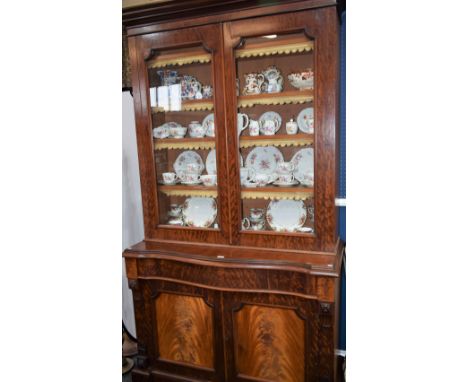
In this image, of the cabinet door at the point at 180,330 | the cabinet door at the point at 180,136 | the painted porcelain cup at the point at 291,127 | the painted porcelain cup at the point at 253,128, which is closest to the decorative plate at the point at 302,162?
the painted porcelain cup at the point at 291,127

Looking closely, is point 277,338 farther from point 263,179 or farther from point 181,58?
point 181,58

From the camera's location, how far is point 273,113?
1.60 meters

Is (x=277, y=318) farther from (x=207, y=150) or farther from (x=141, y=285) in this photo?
(x=207, y=150)

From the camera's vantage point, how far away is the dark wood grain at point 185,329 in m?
1.57

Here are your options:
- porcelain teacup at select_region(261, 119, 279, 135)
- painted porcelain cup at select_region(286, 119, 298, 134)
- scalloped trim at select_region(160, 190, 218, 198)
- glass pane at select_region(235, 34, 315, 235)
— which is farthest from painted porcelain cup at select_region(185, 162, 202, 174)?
painted porcelain cup at select_region(286, 119, 298, 134)

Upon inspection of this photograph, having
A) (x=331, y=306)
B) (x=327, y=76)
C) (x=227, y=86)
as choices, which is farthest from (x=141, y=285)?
(x=327, y=76)

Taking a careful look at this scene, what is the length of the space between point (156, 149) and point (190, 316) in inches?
33.7

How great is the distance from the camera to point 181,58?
5.33 feet

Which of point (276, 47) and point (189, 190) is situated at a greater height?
point (276, 47)

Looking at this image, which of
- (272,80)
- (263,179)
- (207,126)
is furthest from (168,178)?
(272,80)

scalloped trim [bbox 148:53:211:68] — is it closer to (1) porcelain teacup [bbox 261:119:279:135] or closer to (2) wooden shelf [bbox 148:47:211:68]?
(2) wooden shelf [bbox 148:47:211:68]

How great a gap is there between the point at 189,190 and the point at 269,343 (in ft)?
2.72

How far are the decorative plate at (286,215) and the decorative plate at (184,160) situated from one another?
44 centimetres

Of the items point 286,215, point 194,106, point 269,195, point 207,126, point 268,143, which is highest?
point 194,106
